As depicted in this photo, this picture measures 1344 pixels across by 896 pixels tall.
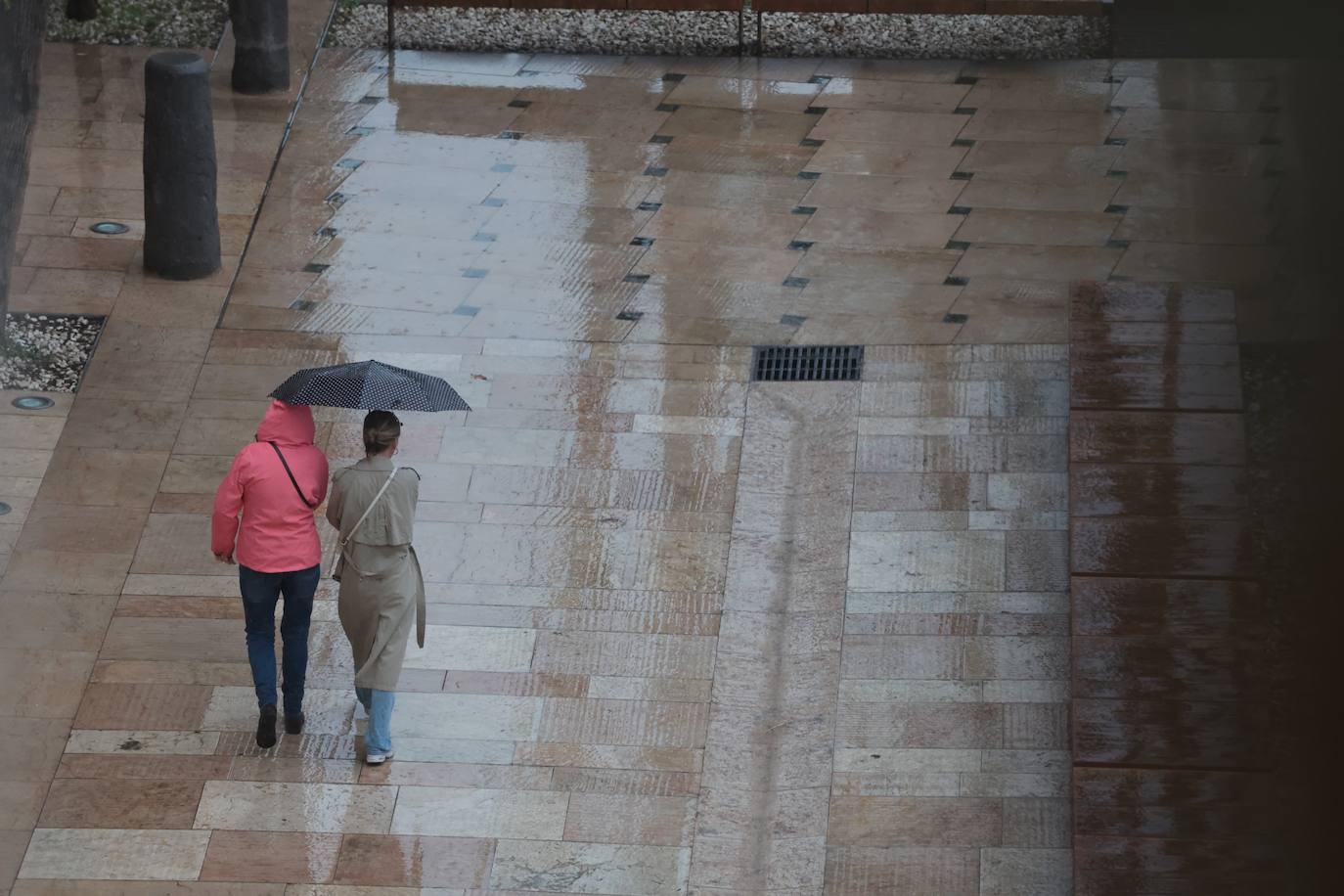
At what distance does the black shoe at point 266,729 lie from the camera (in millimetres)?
7965

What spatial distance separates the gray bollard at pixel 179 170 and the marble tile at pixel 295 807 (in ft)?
14.4

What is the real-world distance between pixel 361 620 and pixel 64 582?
1.90 metres

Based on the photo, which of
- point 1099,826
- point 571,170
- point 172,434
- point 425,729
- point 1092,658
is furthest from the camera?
point 571,170

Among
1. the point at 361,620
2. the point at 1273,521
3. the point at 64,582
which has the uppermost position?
the point at 1273,521

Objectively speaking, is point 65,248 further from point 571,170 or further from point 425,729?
point 425,729

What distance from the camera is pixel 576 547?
365 inches

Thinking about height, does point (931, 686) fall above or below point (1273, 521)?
below

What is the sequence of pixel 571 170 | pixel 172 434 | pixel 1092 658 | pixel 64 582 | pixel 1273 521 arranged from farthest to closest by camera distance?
1. pixel 571 170
2. pixel 172 434
3. pixel 64 582
4. pixel 1092 658
5. pixel 1273 521

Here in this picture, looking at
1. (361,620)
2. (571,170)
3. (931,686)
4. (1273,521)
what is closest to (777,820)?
(931,686)

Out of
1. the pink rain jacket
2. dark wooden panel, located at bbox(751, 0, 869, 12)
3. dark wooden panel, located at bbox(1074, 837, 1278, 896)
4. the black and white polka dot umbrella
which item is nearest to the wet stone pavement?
dark wooden panel, located at bbox(751, 0, 869, 12)

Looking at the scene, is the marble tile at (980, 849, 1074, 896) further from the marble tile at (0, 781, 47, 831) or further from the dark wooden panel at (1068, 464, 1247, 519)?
the marble tile at (0, 781, 47, 831)

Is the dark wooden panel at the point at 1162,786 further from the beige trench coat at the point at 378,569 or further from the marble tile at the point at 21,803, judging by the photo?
the marble tile at the point at 21,803

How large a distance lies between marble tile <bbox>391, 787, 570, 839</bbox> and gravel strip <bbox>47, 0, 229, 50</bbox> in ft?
26.0

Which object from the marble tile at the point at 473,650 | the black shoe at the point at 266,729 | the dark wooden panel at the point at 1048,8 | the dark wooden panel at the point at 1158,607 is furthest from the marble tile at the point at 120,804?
the dark wooden panel at the point at 1048,8
